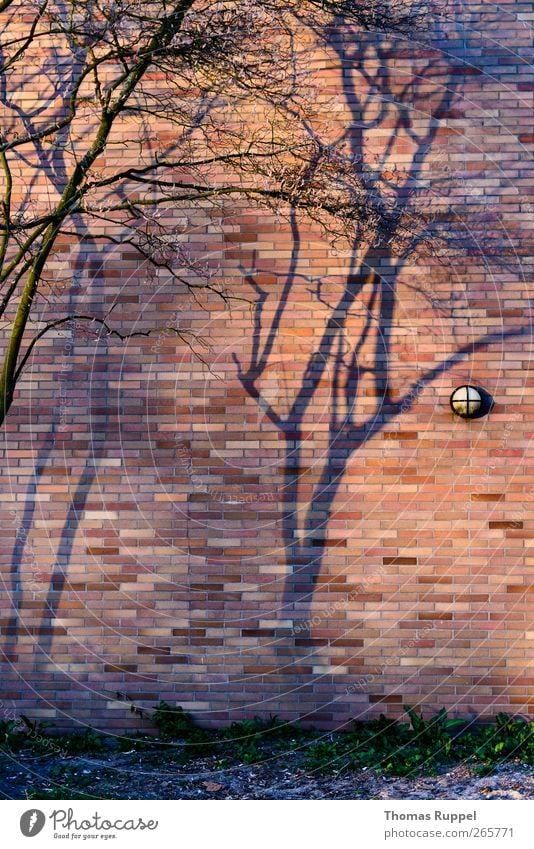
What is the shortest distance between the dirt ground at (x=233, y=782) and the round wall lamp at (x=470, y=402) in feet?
8.33

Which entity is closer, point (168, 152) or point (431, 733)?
point (431, 733)

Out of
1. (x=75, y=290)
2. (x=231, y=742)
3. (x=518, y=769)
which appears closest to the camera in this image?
(x=518, y=769)

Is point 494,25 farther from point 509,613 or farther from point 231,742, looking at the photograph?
point 231,742

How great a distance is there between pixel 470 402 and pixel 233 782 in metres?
3.23

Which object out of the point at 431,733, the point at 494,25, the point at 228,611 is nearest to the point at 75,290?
the point at 228,611

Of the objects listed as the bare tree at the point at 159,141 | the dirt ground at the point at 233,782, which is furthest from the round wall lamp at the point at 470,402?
the dirt ground at the point at 233,782

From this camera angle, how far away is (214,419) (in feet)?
23.7

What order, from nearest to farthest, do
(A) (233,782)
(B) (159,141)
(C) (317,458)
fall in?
1. (A) (233,782)
2. (C) (317,458)
3. (B) (159,141)

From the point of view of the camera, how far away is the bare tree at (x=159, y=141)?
6738mm

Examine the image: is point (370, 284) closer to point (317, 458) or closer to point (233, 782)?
point (317, 458)

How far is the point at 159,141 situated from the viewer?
288 inches

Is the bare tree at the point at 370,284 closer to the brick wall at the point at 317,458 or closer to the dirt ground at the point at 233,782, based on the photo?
the brick wall at the point at 317,458

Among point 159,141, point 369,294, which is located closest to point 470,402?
point 369,294

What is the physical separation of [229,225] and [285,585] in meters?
2.83
